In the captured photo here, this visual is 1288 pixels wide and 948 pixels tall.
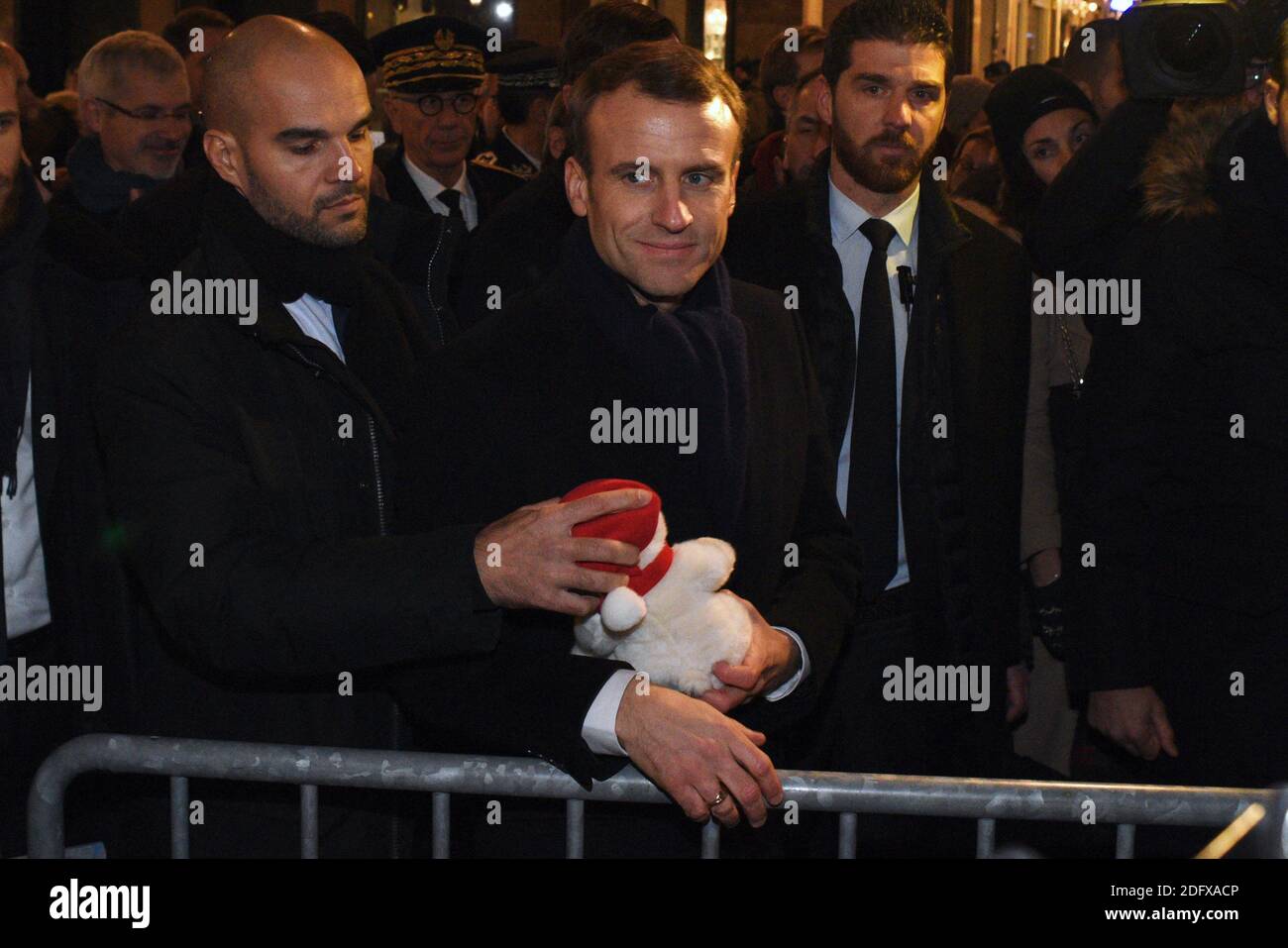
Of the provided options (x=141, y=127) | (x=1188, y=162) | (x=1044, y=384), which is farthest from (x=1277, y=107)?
(x=141, y=127)

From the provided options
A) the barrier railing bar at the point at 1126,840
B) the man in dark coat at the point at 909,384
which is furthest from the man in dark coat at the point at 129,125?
the barrier railing bar at the point at 1126,840

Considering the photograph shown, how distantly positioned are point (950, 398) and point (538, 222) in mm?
1136

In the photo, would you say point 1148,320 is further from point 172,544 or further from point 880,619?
point 172,544

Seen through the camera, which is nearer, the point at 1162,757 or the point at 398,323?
the point at 398,323

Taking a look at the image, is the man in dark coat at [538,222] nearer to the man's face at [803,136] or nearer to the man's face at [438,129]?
the man's face at [803,136]

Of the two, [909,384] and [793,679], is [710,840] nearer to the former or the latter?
[793,679]

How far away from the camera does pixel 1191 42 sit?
3.34 metres

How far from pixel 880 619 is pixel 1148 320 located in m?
0.92

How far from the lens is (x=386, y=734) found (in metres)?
2.91

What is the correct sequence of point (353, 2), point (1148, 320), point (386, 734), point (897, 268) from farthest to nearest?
point (353, 2) < point (897, 268) < point (1148, 320) < point (386, 734)

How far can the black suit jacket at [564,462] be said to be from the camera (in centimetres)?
252

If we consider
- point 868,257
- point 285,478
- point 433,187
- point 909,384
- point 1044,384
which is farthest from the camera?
point 433,187

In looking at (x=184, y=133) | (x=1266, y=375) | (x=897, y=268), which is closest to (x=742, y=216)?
(x=897, y=268)
